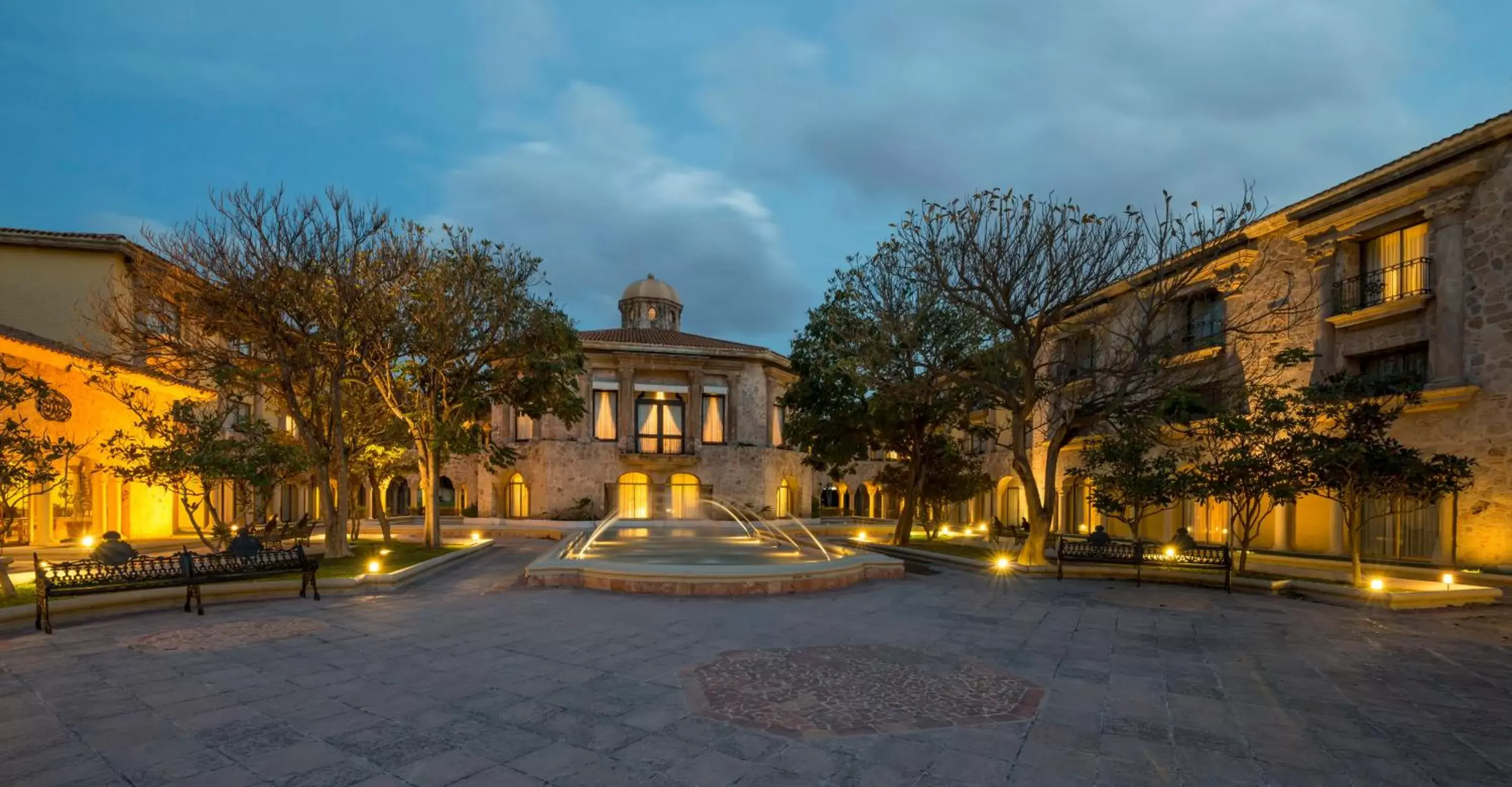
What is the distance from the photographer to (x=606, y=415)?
117 feet

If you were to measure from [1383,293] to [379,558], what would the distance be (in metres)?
24.7

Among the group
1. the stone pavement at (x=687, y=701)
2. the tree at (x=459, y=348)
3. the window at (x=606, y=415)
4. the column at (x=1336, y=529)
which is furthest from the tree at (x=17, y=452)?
the column at (x=1336, y=529)

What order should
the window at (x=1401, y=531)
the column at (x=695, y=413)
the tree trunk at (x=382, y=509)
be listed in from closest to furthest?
1. the window at (x=1401, y=531)
2. the tree trunk at (x=382, y=509)
3. the column at (x=695, y=413)

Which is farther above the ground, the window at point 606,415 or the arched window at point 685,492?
the window at point 606,415

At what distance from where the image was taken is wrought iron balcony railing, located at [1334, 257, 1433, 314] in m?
17.3

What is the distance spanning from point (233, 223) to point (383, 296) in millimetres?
3176

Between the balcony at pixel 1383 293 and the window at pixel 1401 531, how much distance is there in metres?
4.52

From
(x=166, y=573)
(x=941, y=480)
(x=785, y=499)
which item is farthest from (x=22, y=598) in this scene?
(x=785, y=499)

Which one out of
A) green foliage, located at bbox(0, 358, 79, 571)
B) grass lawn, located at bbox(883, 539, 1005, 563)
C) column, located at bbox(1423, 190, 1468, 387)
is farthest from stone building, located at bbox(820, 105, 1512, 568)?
green foliage, located at bbox(0, 358, 79, 571)

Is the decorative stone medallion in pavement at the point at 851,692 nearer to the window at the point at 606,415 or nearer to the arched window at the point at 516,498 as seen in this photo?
the window at the point at 606,415

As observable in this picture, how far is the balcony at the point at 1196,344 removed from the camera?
15.1m

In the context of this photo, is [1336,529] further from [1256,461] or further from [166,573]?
[166,573]

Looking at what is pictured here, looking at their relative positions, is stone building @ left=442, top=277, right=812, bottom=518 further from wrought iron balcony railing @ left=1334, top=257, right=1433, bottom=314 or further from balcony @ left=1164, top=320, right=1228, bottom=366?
wrought iron balcony railing @ left=1334, top=257, right=1433, bottom=314

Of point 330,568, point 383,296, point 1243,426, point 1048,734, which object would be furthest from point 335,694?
point 1243,426
